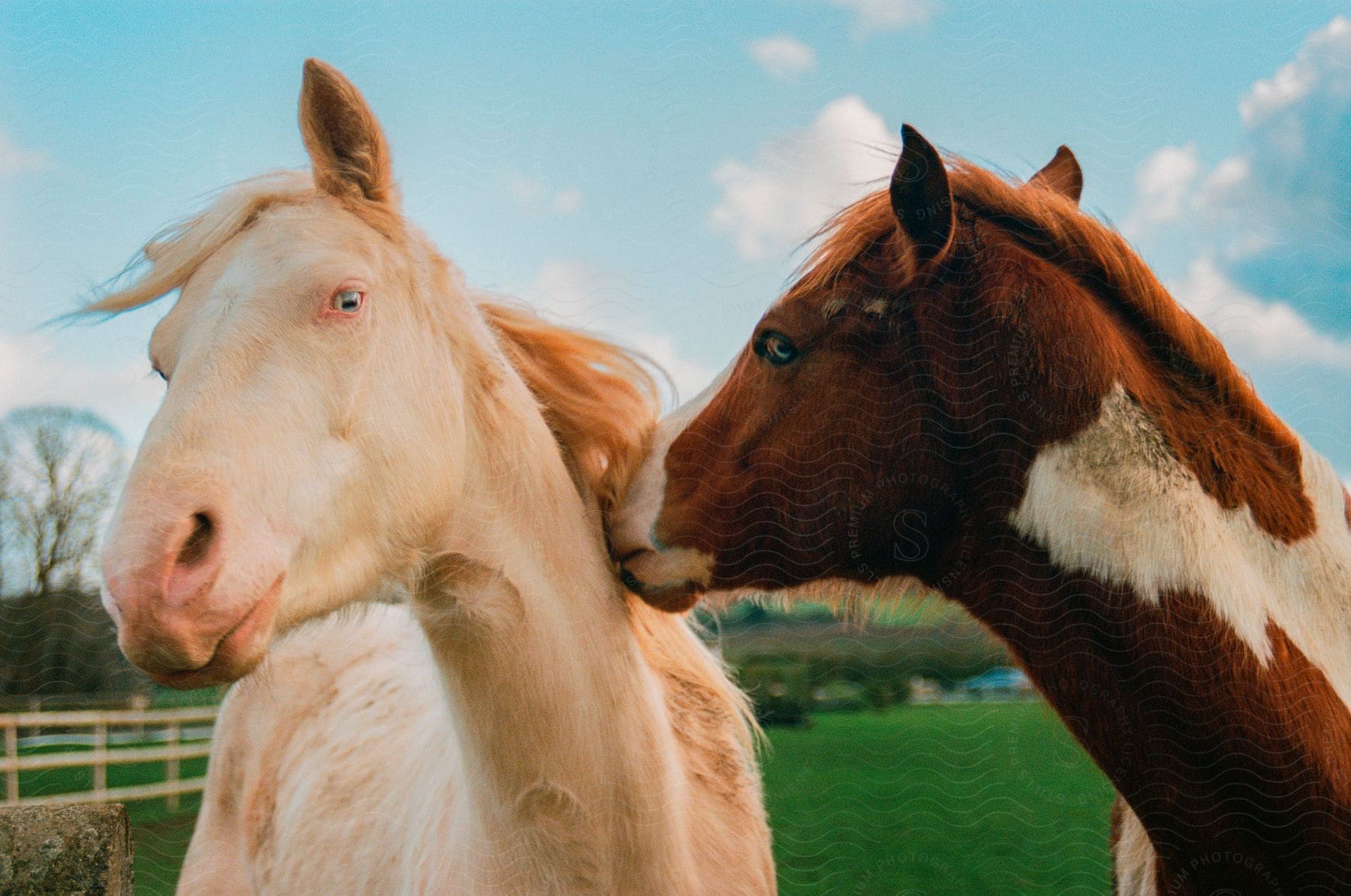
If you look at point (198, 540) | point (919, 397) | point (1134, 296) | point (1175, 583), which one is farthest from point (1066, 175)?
point (198, 540)

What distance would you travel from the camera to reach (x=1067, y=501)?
1.68 m

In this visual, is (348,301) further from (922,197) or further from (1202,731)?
(1202,731)

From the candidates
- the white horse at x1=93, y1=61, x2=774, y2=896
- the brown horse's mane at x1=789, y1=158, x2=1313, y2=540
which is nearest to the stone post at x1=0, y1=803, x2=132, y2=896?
the white horse at x1=93, y1=61, x2=774, y2=896

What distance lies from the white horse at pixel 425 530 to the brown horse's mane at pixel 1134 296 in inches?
27.5

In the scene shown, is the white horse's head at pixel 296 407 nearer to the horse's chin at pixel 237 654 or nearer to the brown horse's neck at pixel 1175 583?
the horse's chin at pixel 237 654

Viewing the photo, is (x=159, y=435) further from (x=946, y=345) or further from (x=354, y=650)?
(x=354, y=650)

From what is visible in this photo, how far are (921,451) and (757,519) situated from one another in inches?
14.8

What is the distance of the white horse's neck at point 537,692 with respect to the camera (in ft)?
5.85

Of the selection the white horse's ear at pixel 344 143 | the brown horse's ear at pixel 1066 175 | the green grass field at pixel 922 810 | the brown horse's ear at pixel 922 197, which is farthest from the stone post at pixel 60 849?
the brown horse's ear at pixel 1066 175

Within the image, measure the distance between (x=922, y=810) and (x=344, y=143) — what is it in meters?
2.82

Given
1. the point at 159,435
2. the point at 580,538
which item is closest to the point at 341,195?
the point at 159,435

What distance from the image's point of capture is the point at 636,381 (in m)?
2.26

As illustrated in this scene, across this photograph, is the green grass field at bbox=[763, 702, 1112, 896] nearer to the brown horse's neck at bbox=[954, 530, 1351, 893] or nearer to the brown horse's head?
the brown horse's neck at bbox=[954, 530, 1351, 893]

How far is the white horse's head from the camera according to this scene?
4.40ft
